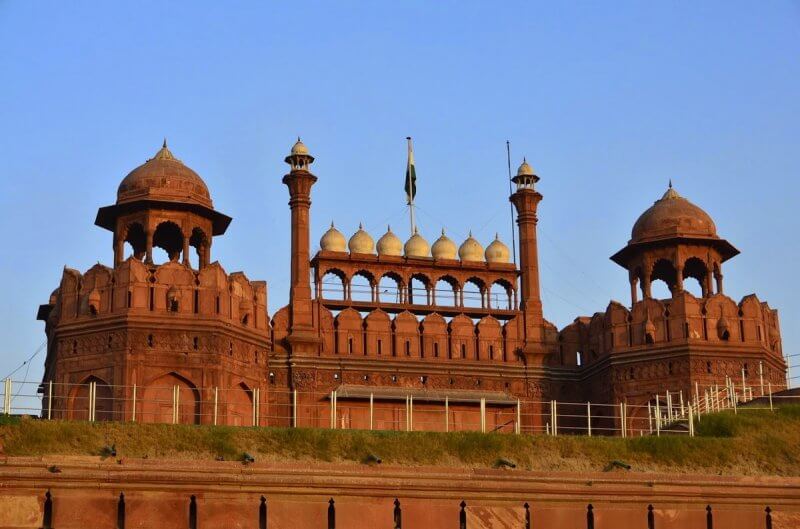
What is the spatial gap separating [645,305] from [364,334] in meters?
6.86

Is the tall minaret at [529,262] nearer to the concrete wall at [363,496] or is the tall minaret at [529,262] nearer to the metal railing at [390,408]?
the metal railing at [390,408]

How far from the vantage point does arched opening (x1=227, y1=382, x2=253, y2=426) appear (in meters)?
36.5

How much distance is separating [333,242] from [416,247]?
2.23 metres

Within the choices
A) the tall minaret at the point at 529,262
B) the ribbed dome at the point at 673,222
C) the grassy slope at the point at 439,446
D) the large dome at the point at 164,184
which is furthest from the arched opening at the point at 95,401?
the ribbed dome at the point at 673,222

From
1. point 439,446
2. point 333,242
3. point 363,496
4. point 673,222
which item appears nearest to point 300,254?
point 333,242

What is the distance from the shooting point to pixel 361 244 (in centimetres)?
4206

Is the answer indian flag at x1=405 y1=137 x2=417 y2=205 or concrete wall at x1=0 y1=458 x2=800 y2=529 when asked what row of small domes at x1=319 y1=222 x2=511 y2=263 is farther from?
concrete wall at x1=0 y1=458 x2=800 y2=529

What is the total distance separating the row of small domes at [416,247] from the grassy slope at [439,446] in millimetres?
11271

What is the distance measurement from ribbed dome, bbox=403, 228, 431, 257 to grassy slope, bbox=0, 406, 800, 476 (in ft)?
37.6

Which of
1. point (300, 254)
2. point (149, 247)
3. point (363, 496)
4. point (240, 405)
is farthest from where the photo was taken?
point (300, 254)

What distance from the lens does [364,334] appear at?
40.1m

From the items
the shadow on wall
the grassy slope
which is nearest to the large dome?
the grassy slope

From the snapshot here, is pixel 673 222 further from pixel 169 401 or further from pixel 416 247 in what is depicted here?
pixel 169 401

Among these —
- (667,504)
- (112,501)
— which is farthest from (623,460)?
(112,501)
